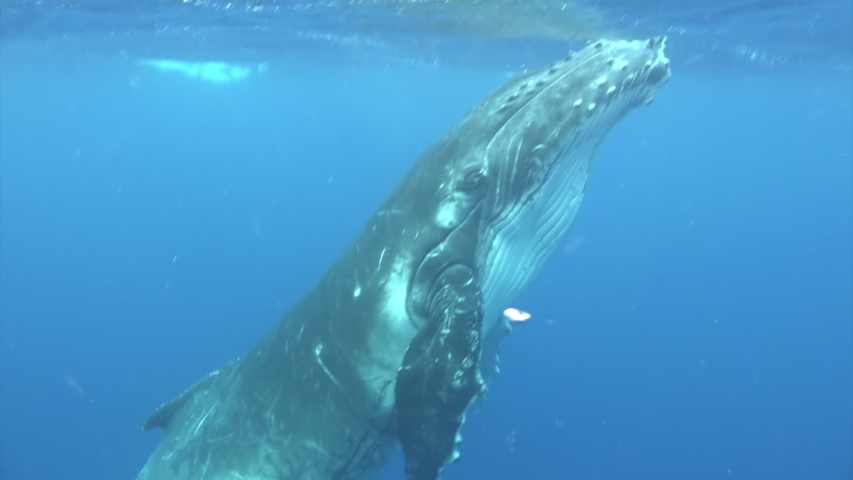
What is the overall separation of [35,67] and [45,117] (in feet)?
135

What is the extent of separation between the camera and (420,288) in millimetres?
5605

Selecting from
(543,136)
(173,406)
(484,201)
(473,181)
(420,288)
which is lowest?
(173,406)

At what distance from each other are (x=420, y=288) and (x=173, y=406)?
10.9 feet

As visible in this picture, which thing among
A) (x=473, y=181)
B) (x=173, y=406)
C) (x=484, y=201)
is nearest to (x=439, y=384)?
(x=484, y=201)

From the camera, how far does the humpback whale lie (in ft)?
17.8

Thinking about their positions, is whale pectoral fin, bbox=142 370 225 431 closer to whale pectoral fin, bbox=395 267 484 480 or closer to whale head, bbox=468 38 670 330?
whale pectoral fin, bbox=395 267 484 480

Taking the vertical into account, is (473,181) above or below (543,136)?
below

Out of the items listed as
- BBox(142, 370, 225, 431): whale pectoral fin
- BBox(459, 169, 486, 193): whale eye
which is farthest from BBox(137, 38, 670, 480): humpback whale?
BBox(142, 370, 225, 431): whale pectoral fin

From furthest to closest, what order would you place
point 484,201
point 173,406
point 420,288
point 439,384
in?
point 173,406, point 484,201, point 420,288, point 439,384

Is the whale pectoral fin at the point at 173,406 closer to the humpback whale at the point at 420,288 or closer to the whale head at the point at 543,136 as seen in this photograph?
the humpback whale at the point at 420,288

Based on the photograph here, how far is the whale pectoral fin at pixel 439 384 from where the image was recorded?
5.10m

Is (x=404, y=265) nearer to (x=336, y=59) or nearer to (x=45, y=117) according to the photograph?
(x=336, y=59)

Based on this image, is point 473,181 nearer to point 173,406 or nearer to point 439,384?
point 439,384

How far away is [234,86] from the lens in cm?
5159
